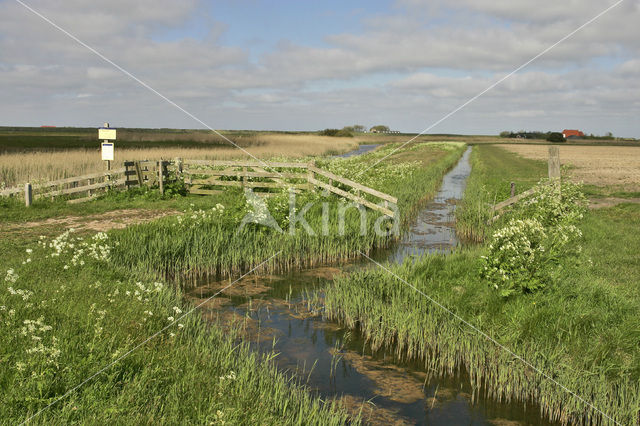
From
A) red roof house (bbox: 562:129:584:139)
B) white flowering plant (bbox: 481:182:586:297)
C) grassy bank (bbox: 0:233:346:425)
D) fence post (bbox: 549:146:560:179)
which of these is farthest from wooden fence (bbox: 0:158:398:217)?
red roof house (bbox: 562:129:584:139)

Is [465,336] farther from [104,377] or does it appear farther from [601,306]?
[104,377]

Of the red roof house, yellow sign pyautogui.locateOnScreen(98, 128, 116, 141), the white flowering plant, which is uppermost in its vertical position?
the red roof house

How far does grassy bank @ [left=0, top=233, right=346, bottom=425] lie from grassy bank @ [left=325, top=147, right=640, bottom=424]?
2336mm

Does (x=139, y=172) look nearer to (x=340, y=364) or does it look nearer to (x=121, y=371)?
(x=340, y=364)

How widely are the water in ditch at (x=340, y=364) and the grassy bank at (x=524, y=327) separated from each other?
0.99 ft

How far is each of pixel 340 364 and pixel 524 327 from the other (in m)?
2.92

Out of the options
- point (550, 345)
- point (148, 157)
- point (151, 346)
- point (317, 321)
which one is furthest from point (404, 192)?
point (148, 157)

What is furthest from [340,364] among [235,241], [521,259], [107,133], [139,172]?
[107,133]

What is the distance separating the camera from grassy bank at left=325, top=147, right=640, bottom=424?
20.1 feet

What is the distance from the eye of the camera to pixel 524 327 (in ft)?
23.6

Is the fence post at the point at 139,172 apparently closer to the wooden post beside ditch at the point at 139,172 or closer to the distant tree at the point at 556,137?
the wooden post beside ditch at the point at 139,172

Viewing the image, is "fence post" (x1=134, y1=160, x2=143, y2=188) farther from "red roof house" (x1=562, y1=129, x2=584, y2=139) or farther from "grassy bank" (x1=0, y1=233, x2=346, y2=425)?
"red roof house" (x1=562, y1=129, x2=584, y2=139)

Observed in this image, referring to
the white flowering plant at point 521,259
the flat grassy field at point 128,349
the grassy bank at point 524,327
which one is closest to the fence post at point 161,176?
the flat grassy field at point 128,349

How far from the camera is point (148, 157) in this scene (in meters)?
32.8
